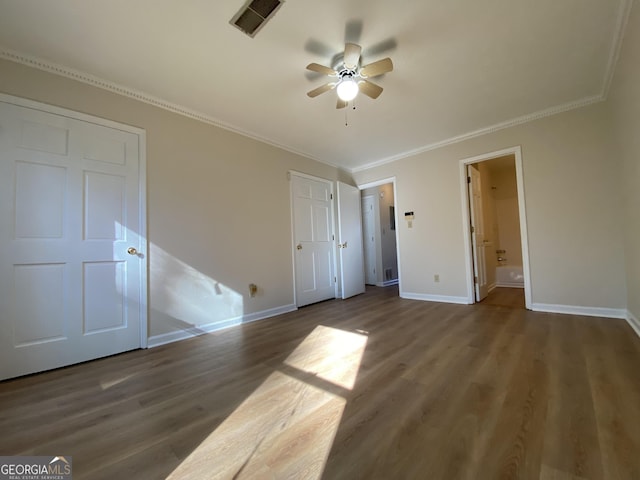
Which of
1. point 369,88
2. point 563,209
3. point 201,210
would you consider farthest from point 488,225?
point 201,210

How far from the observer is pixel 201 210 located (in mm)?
2965

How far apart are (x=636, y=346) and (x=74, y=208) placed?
4.84 meters

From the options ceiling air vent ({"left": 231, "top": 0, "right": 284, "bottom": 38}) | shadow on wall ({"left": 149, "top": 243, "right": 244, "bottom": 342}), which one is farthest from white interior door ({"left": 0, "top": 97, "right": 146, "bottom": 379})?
ceiling air vent ({"left": 231, "top": 0, "right": 284, "bottom": 38})

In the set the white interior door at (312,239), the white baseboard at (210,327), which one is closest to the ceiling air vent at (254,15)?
the white interior door at (312,239)

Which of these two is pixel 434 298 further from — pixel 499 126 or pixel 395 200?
Result: pixel 499 126

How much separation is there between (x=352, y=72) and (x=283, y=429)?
2613mm

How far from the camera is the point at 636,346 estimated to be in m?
2.05

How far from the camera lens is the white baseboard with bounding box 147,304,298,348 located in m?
2.59

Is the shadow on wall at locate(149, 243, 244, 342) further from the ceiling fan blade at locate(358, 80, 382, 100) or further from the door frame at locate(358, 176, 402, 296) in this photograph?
the door frame at locate(358, 176, 402, 296)

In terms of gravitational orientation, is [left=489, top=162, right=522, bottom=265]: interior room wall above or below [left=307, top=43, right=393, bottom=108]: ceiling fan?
below

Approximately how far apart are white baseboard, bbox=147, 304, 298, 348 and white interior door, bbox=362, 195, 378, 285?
281 centimetres

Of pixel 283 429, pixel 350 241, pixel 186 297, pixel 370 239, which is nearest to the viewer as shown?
pixel 283 429

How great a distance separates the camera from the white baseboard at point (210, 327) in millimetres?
2590

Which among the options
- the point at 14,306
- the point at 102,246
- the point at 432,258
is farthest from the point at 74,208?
the point at 432,258
